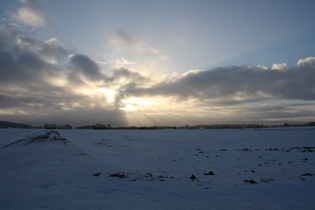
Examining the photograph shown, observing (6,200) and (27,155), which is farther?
(27,155)

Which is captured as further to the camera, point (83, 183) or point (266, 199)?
point (83, 183)

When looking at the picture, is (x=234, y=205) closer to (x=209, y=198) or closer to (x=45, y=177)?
(x=209, y=198)

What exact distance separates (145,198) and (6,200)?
5796mm

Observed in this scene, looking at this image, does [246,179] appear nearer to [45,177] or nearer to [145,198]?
[145,198]

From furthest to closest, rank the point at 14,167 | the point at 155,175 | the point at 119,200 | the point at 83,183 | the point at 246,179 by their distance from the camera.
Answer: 1. the point at 14,167
2. the point at 155,175
3. the point at 246,179
4. the point at 83,183
5. the point at 119,200

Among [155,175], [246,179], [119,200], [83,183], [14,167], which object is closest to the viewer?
[119,200]

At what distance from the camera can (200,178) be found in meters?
12.1

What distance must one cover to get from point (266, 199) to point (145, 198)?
513cm

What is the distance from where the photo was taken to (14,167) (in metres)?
14.6

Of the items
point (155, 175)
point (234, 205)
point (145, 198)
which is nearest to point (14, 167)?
point (155, 175)

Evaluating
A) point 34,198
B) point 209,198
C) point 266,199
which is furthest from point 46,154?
point 266,199

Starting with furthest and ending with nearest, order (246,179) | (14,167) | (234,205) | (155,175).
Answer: (14,167), (155,175), (246,179), (234,205)

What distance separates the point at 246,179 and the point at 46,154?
1834 cm

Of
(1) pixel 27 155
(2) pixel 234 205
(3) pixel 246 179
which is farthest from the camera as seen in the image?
(1) pixel 27 155
